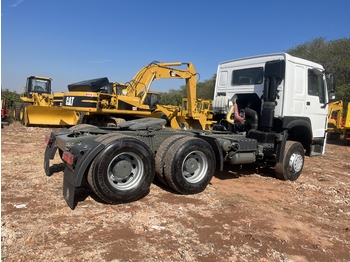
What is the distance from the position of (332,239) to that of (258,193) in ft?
6.16

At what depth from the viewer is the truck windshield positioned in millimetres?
7004

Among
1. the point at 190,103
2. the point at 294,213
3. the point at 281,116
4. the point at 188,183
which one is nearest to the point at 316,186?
the point at 281,116

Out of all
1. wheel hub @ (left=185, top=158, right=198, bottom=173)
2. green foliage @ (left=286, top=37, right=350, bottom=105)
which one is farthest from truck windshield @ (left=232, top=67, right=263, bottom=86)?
green foliage @ (left=286, top=37, right=350, bottom=105)

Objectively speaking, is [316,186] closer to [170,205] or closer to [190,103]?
[170,205]

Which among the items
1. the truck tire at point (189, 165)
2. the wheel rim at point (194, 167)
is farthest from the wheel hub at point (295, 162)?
the wheel rim at point (194, 167)

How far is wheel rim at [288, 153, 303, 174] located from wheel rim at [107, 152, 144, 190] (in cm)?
380

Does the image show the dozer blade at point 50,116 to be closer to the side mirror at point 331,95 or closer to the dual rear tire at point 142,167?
the dual rear tire at point 142,167

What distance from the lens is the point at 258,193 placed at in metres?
5.63

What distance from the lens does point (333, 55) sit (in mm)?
28844

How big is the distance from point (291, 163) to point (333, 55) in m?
26.9

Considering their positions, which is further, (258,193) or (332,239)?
(258,193)

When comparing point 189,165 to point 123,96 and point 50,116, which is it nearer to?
point 123,96

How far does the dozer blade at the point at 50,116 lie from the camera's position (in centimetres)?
1523

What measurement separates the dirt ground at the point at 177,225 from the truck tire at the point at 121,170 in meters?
0.21
